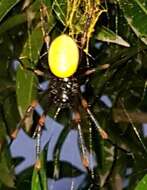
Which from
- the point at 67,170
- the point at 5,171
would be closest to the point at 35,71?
the point at 5,171

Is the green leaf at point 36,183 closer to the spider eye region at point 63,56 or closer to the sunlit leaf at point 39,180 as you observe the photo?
the sunlit leaf at point 39,180

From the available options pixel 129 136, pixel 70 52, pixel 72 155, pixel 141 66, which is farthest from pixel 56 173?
pixel 70 52

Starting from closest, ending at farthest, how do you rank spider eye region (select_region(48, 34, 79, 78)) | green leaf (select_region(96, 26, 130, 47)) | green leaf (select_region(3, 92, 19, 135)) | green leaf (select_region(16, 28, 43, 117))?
spider eye region (select_region(48, 34, 79, 78)) → green leaf (select_region(96, 26, 130, 47)) → green leaf (select_region(16, 28, 43, 117)) → green leaf (select_region(3, 92, 19, 135))

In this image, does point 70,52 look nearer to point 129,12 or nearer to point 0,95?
point 129,12

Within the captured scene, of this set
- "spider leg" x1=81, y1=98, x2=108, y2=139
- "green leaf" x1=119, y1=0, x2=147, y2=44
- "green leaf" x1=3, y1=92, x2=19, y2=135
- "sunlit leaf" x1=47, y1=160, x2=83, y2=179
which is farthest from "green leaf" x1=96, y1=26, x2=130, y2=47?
"sunlit leaf" x1=47, y1=160, x2=83, y2=179

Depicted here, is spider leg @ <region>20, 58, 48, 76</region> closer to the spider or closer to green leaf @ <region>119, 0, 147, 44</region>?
the spider

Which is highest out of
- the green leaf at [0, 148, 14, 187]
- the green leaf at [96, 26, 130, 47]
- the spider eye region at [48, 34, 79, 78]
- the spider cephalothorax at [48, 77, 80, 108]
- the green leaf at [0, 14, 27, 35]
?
the green leaf at [0, 14, 27, 35]
